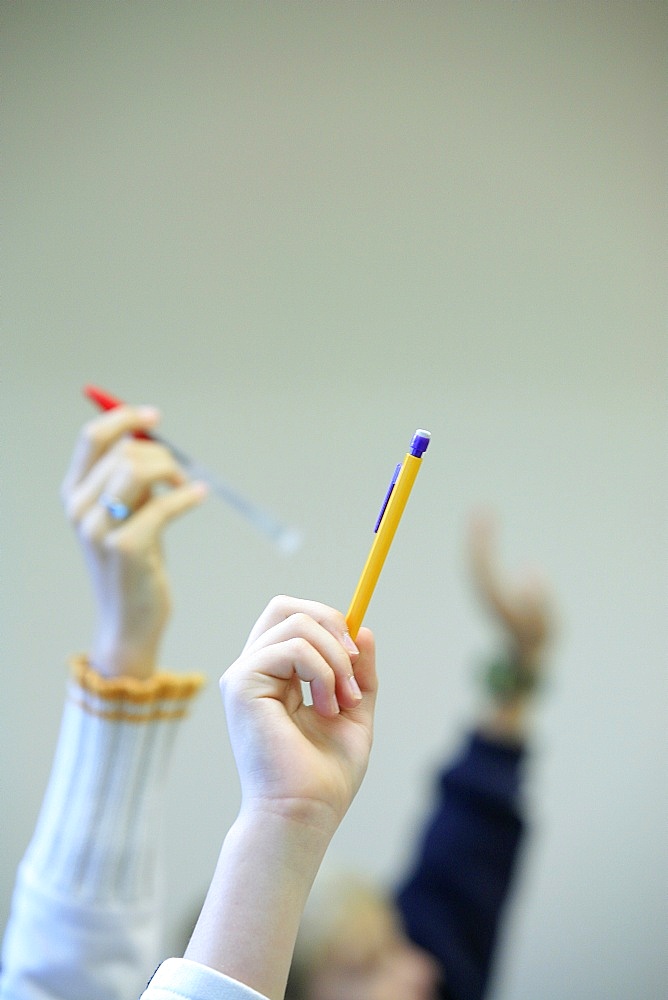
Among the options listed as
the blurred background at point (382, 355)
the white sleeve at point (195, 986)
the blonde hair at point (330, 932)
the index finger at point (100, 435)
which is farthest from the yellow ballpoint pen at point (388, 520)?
the blonde hair at point (330, 932)

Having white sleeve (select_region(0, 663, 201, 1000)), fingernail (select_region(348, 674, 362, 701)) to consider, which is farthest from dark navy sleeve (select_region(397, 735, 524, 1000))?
fingernail (select_region(348, 674, 362, 701))

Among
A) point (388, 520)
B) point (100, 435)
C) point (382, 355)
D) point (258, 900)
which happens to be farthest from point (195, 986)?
point (382, 355)

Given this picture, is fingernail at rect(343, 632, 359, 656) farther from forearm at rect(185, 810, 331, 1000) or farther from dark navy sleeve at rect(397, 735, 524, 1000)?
dark navy sleeve at rect(397, 735, 524, 1000)

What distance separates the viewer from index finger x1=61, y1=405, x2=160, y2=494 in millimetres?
539

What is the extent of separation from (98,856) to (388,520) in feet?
0.88

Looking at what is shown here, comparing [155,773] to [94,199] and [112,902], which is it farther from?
[94,199]

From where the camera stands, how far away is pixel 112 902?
1.58 feet

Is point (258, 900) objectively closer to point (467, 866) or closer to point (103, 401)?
point (103, 401)

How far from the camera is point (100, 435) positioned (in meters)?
0.54

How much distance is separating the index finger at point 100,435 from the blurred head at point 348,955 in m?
0.45

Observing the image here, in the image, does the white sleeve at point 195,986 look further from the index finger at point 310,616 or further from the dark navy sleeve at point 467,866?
the dark navy sleeve at point 467,866

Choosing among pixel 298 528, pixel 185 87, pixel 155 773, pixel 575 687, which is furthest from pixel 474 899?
pixel 185 87

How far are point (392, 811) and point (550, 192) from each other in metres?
0.64

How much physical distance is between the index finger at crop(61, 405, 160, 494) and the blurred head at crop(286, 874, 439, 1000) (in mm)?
454
